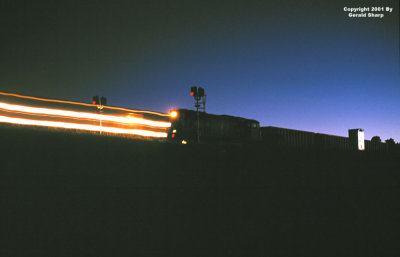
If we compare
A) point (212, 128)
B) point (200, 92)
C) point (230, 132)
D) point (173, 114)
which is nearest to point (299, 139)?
point (230, 132)

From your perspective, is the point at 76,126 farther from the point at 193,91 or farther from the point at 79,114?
the point at 193,91

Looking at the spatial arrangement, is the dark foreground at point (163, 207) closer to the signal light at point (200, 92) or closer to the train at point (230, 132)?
the train at point (230, 132)

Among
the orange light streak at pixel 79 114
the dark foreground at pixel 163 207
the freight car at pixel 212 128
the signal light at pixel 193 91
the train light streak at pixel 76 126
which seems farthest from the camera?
the freight car at pixel 212 128

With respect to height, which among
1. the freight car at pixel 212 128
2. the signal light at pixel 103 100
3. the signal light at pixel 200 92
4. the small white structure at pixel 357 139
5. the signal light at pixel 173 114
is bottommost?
the small white structure at pixel 357 139

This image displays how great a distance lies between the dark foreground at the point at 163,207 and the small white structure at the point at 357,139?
36.2 m

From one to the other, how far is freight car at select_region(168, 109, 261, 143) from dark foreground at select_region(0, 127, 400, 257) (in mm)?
11116

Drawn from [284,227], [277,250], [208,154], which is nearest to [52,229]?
[277,250]

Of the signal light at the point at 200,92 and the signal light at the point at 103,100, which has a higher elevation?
the signal light at the point at 200,92

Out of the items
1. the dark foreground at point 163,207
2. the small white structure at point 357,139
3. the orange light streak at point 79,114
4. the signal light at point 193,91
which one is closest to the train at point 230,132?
the signal light at point 193,91

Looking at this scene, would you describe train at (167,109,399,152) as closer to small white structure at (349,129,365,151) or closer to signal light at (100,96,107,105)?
signal light at (100,96,107,105)

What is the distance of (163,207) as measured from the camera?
15.0 feet

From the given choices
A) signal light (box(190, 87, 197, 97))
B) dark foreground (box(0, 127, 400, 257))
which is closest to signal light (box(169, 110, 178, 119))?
signal light (box(190, 87, 197, 97))

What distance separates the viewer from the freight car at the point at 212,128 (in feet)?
61.4

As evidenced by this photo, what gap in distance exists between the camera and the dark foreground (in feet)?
12.0
